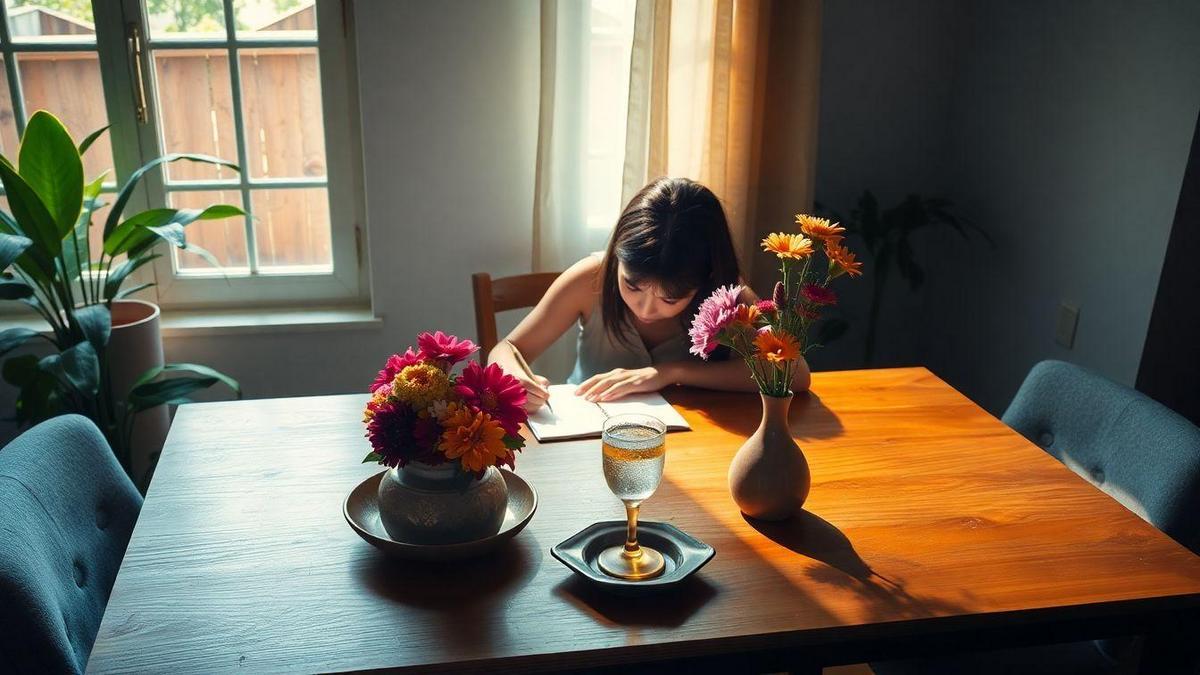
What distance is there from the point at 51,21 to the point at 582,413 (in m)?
1.90

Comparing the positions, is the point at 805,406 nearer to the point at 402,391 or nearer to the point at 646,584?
the point at 646,584

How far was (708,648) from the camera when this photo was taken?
1.12 meters

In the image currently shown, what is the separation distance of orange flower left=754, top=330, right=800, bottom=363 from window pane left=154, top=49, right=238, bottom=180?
6.45 feet

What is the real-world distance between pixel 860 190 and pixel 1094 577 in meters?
1.95

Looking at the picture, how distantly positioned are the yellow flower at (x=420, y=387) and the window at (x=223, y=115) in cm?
153

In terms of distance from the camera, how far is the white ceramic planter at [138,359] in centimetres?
230

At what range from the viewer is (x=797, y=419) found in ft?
5.68

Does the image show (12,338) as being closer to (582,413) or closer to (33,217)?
(33,217)

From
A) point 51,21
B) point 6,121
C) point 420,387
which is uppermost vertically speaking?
point 51,21

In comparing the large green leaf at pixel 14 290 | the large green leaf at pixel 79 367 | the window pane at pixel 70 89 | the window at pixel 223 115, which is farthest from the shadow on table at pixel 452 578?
the window pane at pixel 70 89

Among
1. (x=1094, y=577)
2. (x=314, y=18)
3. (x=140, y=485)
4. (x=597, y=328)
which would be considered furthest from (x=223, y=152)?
(x=1094, y=577)

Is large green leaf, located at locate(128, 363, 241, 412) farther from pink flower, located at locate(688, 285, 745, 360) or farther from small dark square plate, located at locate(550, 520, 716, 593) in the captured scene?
pink flower, located at locate(688, 285, 745, 360)

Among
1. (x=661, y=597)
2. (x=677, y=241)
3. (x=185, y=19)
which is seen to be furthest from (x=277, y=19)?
(x=661, y=597)

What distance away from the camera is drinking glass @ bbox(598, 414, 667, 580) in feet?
4.00
